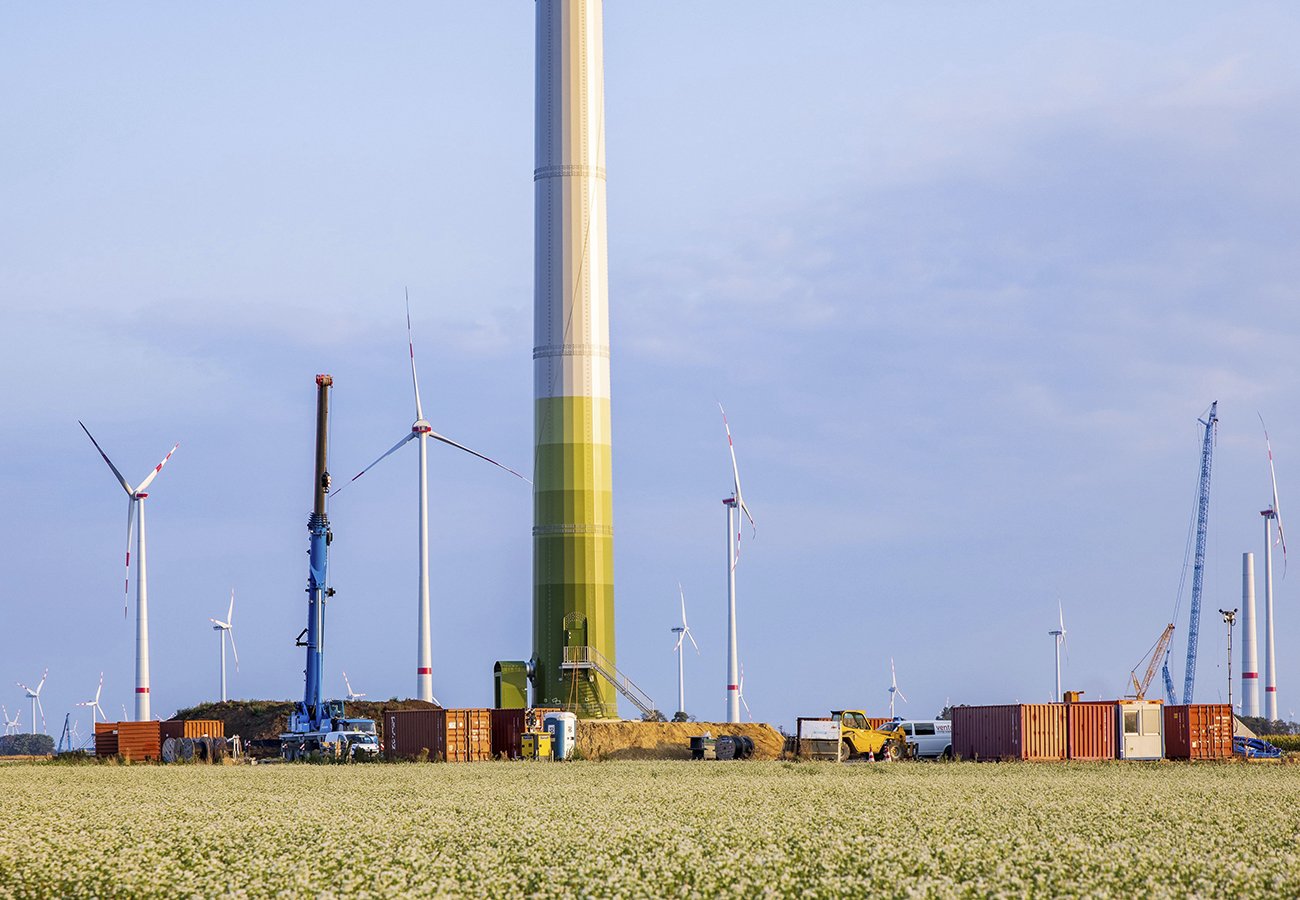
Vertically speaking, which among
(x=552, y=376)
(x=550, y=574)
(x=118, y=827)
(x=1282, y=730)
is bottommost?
(x=1282, y=730)

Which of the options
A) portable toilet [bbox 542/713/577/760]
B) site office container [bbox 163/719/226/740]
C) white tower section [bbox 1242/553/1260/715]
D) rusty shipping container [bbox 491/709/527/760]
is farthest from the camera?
white tower section [bbox 1242/553/1260/715]

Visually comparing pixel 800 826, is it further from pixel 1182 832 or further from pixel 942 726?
pixel 942 726

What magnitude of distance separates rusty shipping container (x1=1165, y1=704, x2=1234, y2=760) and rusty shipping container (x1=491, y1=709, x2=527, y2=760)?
2858 centimetres

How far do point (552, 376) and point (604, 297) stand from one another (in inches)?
198

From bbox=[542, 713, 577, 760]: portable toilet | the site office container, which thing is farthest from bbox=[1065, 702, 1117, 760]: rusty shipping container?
the site office container

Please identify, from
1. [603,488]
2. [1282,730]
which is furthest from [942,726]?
[1282,730]

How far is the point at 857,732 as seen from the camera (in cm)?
6881

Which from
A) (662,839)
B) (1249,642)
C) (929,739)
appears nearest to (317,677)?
(929,739)

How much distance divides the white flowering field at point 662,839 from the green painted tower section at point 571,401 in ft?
106

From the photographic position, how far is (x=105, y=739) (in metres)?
81.1

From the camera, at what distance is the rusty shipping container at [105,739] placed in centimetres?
Result: 8050

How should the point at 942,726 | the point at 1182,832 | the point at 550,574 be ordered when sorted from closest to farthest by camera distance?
1. the point at 1182,832
2. the point at 942,726
3. the point at 550,574

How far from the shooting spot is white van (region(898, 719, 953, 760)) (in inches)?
2727

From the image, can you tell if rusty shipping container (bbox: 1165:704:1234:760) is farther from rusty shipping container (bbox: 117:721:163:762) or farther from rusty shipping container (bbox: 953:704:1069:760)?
rusty shipping container (bbox: 117:721:163:762)
